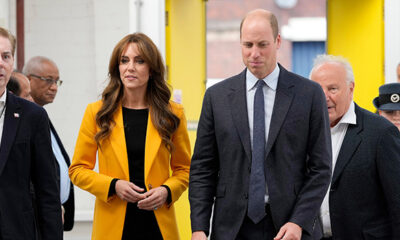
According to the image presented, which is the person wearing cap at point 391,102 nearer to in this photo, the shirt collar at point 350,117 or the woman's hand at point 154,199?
the shirt collar at point 350,117

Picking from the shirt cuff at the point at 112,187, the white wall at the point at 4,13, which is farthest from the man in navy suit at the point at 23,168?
the white wall at the point at 4,13

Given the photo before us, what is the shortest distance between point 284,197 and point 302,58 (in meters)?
12.9

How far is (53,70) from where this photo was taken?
378 cm

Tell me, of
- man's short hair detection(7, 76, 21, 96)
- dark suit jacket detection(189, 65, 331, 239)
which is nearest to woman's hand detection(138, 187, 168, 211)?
dark suit jacket detection(189, 65, 331, 239)

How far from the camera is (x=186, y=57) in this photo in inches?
198

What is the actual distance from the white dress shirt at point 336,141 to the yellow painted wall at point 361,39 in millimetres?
2077

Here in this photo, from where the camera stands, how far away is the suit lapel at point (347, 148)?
2.47m

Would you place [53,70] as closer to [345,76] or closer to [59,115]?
[59,115]

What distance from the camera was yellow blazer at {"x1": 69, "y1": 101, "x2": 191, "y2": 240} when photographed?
8.29 feet

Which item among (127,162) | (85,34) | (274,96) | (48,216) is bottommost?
(48,216)

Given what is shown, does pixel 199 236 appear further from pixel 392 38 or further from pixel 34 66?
pixel 392 38

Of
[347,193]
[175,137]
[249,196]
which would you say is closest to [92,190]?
[175,137]

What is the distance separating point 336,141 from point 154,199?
0.86 meters

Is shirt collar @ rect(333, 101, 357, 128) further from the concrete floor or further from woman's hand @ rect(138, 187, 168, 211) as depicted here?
the concrete floor
